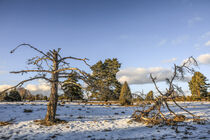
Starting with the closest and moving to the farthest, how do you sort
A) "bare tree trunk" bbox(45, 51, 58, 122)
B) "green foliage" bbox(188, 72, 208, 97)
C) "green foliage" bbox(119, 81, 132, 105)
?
"bare tree trunk" bbox(45, 51, 58, 122)
"green foliage" bbox(119, 81, 132, 105)
"green foliage" bbox(188, 72, 208, 97)

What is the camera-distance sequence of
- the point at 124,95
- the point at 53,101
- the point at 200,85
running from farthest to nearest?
1. the point at 200,85
2. the point at 124,95
3. the point at 53,101

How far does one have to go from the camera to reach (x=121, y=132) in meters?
8.48

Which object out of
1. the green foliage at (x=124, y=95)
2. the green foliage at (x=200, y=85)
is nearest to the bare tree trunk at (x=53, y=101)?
the green foliage at (x=124, y=95)

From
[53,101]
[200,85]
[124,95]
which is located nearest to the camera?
[53,101]

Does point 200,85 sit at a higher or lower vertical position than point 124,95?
higher

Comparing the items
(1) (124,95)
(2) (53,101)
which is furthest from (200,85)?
(2) (53,101)

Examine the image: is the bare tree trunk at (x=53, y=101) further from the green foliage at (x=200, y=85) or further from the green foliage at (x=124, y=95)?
the green foliage at (x=200, y=85)

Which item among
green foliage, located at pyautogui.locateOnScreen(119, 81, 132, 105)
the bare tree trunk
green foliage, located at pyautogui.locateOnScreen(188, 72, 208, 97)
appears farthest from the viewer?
green foliage, located at pyautogui.locateOnScreen(188, 72, 208, 97)

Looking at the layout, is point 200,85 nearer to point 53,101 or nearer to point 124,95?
point 124,95

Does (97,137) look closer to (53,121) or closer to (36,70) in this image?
(53,121)

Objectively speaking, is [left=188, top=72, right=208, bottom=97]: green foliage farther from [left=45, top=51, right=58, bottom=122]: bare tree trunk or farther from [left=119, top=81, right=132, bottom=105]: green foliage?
[left=45, top=51, right=58, bottom=122]: bare tree trunk

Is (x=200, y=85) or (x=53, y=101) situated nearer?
(x=53, y=101)

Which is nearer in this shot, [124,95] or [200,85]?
[124,95]

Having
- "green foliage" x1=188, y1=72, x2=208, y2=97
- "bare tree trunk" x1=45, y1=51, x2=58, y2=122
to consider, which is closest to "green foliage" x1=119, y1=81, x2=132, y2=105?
"bare tree trunk" x1=45, y1=51, x2=58, y2=122
